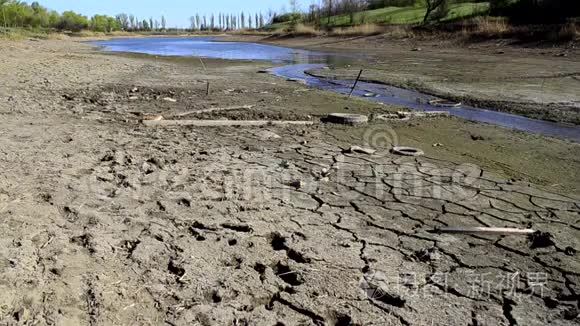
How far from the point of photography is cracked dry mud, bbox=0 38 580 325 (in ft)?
9.44

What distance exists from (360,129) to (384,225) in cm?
398

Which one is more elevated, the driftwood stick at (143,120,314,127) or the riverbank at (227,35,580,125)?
the riverbank at (227,35,580,125)

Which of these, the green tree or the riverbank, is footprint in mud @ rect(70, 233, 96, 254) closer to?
the riverbank

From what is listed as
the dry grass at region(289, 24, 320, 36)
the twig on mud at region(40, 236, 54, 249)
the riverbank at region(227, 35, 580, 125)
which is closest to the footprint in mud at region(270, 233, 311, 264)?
the twig on mud at region(40, 236, 54, 249)

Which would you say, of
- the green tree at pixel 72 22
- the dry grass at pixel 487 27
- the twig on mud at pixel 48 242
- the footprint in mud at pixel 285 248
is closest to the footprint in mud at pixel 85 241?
the twig on mud at pixel 48 242

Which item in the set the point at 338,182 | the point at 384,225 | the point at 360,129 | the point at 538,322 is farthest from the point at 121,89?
the point at 538,322

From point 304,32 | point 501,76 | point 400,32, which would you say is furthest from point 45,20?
point 501,76

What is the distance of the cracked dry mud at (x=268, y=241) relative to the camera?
288 cm

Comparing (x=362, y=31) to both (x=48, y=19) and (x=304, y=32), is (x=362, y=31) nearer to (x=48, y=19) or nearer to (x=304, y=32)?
(x=304, y=32)

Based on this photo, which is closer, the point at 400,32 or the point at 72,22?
the point at 400,32

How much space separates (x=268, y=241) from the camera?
375 centimetres

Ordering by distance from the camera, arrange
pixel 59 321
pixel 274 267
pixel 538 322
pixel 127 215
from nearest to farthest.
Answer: pixel 59 321 < pixel 538 322 < pixel 274 267 < pixel 127 215

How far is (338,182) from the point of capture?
5141 millimetres

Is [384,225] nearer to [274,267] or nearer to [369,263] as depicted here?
[369,263]
